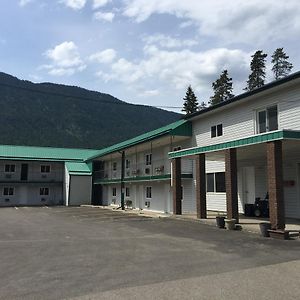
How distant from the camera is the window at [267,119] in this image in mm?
20984

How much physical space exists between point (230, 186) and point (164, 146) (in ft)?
46.5

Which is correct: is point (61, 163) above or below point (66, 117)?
below

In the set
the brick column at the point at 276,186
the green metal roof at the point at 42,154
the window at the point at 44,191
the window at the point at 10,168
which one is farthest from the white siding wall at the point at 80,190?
the brick column at the point at 276,186

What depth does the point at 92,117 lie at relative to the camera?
134 meters

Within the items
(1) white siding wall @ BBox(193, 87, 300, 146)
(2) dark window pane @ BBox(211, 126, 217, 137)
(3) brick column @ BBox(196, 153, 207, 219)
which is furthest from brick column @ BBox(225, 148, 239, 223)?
(2) dark window pane @ BBox(211, 126, 217, 137)

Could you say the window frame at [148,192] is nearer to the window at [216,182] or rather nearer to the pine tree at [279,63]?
the window at [216,182]

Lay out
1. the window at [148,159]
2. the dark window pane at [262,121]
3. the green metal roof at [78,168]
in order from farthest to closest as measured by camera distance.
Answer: the green metal roof at [78,168], the window at [148,159], the dark window pane at [262,121]

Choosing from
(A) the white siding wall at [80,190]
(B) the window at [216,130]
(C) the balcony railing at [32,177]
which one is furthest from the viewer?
(C) the balcony railing at [32,177]

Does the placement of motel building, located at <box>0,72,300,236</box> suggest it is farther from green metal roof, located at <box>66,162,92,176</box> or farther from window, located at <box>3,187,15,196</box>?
window, located at <box>3,187,15,196</box>

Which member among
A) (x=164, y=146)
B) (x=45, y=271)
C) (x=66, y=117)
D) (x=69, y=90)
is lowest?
(x=45, y=271)

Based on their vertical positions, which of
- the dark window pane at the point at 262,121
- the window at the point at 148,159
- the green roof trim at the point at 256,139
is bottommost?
the green roof trim at the point at 256,139

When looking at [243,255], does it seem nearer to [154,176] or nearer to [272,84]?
[272,84]

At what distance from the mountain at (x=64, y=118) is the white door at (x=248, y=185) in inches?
3336

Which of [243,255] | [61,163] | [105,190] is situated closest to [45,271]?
[243,255]
